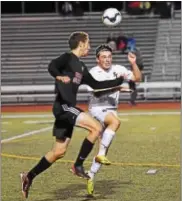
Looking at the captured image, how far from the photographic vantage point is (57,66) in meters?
7.75

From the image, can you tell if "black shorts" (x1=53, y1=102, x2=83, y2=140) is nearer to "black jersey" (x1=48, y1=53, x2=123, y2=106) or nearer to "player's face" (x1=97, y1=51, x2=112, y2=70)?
"black jersey" (x1=48, y1=53, x2=123, y2=106)

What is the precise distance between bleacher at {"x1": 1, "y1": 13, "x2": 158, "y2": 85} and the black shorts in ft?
→ 63.5

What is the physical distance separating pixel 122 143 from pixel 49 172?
380cm

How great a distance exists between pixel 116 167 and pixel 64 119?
263 centimetres

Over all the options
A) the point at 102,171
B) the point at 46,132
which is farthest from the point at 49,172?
the point at 46,132

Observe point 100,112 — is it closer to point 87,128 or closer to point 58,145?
point 87,128

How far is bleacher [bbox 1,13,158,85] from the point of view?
91.7 feet

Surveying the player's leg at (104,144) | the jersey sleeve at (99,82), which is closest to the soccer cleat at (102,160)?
the player's leg at (104,144)

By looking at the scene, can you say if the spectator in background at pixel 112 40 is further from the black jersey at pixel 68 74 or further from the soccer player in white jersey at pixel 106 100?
the black jersey at pixel 68 74

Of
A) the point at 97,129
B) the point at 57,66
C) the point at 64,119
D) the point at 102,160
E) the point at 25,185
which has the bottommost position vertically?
the point at 25,185

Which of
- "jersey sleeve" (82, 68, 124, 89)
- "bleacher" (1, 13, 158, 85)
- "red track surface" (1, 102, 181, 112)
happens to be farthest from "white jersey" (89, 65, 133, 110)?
"bleacher" (1, 13, 158, 85)

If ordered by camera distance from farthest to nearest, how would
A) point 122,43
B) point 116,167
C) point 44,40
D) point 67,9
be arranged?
point 67,9 → point 44,40 → point 122,43 → point 116,167

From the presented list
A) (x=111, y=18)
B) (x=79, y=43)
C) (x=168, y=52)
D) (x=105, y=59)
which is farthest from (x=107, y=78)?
(x=168, y=52)

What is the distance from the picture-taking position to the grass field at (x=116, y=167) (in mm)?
7984
